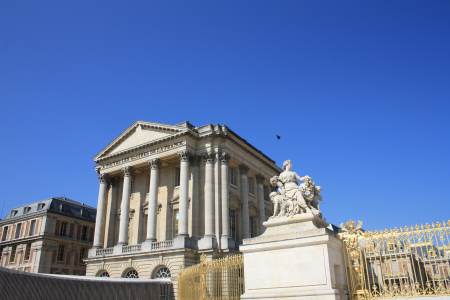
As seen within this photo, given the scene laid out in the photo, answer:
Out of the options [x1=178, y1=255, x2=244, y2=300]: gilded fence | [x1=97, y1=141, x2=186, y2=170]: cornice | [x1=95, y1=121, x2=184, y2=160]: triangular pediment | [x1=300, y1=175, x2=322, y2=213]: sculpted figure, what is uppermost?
[x1=95, y1=121, x2=184, y2=160]: triangular pediment

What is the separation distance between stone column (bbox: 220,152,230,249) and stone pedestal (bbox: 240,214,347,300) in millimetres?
19077

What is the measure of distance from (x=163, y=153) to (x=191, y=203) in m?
4.91

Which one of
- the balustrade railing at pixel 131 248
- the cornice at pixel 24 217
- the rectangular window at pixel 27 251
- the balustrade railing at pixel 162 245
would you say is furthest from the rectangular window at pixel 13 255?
the balustrade railing at pixel 162 245

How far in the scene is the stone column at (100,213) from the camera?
3297 cm

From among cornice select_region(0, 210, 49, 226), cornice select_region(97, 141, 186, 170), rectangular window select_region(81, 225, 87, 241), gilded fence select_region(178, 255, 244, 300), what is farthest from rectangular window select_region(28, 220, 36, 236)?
gilded fence select_region(178, 255, 244, 300)

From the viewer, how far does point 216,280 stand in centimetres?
1128

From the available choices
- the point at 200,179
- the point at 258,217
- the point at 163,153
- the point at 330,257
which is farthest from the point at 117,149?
the point at 330,257

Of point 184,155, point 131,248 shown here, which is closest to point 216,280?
point 184,155

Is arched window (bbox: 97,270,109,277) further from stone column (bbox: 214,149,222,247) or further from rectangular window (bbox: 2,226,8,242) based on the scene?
rectangular window (bbox: 2,226,8,242)

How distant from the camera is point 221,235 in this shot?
29047 millimetres

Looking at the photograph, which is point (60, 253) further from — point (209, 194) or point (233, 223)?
point (209, 194)

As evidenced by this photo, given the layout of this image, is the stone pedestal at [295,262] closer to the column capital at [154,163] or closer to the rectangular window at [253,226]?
the column capital at [154,163]

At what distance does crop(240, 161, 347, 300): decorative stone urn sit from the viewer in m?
8.56

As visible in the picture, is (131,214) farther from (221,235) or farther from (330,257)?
(330,257)
